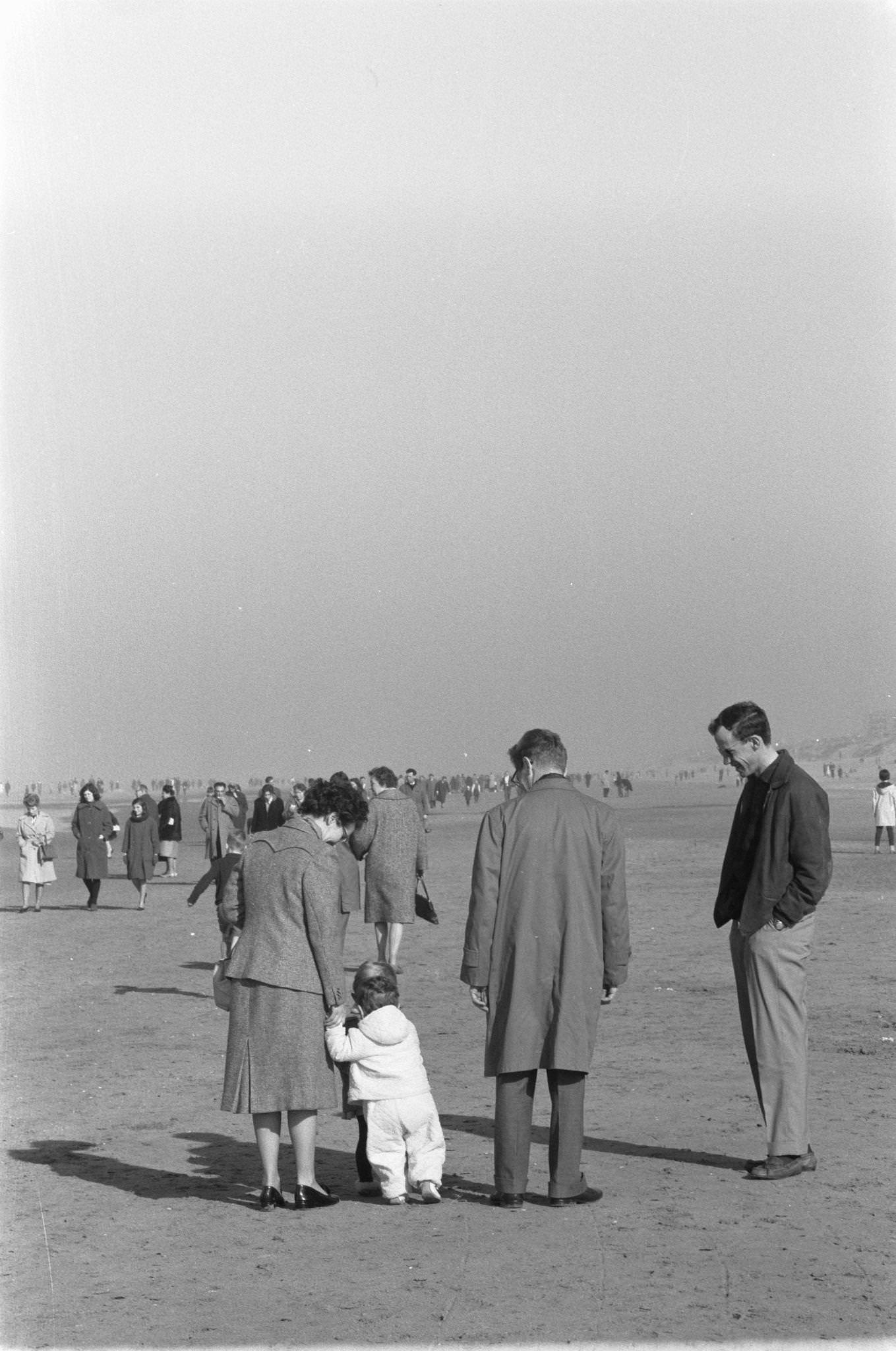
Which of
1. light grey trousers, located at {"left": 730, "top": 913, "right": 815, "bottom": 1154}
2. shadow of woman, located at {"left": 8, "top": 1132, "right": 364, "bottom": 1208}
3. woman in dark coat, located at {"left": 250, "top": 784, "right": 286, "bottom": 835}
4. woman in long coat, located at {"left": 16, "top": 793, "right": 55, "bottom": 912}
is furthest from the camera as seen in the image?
woman in dark coat, located at {"left": 250, "top": 784, "right": 286, "bottom": 835}

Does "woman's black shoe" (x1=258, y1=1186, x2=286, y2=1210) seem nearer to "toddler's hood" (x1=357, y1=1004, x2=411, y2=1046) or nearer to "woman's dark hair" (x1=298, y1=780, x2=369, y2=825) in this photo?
"toddler's hood" (x1=357, y1=1004, x2=411, y2=1046)

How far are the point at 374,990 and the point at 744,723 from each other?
1.99m

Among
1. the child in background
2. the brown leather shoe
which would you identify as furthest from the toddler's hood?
the brown leather shoe

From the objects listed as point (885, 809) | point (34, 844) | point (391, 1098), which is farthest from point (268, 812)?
point (391, 1098)

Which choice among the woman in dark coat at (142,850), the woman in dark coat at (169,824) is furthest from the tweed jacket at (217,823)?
the woman in dark coat at (169,824)

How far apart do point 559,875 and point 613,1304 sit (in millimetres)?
1925

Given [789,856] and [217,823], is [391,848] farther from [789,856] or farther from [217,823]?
[217,823]

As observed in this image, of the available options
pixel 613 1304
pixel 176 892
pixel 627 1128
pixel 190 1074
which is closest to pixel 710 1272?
pixel 613 1304

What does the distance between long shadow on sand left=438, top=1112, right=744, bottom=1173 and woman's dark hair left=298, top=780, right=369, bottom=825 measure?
2123 millimetres

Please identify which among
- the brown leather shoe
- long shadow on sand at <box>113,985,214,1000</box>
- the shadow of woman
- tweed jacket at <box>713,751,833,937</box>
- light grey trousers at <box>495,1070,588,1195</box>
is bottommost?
long shadow on sand at <box>113,985,214,1000</box>

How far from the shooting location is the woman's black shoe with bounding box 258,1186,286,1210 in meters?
7.28

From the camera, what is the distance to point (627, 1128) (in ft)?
29.5

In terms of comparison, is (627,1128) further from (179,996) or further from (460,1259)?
(179,996)

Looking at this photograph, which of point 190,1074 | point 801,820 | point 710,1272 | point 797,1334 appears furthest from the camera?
point 190,1074
